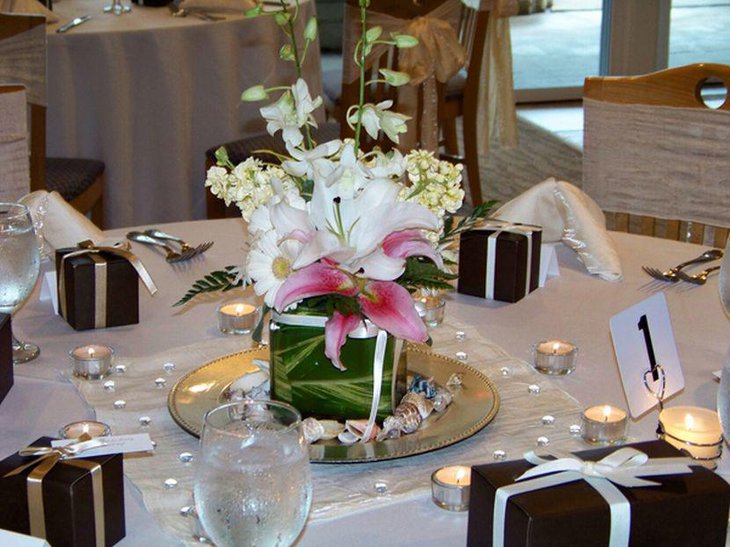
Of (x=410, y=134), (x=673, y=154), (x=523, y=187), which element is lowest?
(x=523, y=187)

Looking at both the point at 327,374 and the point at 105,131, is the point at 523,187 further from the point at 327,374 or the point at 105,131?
the point at 327,374

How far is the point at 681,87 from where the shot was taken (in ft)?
6.84

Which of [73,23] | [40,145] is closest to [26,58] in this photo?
[40,145]

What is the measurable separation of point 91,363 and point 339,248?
0.41 m

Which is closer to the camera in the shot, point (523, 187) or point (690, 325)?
point (690, 325)

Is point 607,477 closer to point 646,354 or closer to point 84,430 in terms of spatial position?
point 646,354

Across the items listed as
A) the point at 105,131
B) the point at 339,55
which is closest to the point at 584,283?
the point at 105,131

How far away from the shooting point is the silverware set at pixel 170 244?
1742mm

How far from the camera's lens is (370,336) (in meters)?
1.15

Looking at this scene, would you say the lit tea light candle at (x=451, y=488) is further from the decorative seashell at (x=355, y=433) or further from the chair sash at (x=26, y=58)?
the chair sash at (x=26, y=58)

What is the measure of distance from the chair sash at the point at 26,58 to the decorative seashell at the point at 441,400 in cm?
210

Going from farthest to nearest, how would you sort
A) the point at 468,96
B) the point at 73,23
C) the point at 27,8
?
the point at 468,96 < the point at 27,8 < the point at 73,23

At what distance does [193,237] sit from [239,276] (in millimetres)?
700

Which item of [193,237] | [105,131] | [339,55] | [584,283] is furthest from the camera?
[339,55]
